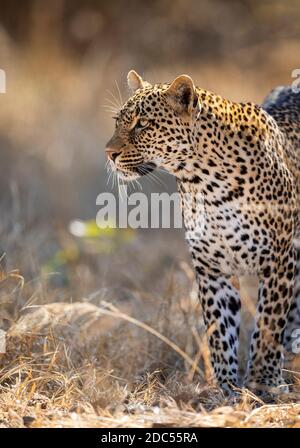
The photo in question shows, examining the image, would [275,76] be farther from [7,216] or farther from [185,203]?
[185,203]

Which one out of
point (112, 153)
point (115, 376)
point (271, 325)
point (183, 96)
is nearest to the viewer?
point (183, 96)

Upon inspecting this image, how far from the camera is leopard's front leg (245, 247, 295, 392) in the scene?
25.0 ft

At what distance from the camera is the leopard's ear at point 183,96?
7.20 metres

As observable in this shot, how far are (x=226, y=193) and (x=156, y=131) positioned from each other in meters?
0.64

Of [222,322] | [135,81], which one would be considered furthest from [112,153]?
[222,322]

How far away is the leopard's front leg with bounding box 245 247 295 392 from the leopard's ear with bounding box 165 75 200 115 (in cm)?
127

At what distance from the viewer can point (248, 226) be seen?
7.41 m

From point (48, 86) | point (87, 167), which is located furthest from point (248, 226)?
point (48, 86)

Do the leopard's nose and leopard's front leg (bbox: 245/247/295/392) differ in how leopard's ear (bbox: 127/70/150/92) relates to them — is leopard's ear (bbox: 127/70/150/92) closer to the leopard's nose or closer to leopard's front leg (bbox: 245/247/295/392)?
the leopard's nose

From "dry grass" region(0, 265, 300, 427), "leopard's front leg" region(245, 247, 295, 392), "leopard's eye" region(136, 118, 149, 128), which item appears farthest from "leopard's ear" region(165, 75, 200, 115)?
"dry grass" region(0, 265, 300, 427)

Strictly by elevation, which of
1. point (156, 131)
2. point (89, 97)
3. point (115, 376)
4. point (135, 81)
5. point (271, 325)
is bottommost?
point (115, 376)

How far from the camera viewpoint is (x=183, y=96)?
23.7ft

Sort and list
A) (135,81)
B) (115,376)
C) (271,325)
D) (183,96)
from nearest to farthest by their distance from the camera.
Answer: (183,96)
(115,376)
(271,325)
(135,81)

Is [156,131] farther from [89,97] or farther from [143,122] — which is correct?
[89,97]
